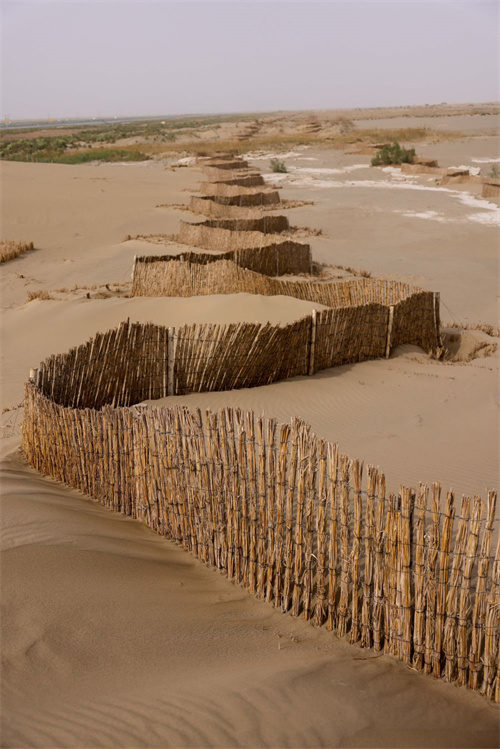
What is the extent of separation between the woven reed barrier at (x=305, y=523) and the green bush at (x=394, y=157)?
34.2m

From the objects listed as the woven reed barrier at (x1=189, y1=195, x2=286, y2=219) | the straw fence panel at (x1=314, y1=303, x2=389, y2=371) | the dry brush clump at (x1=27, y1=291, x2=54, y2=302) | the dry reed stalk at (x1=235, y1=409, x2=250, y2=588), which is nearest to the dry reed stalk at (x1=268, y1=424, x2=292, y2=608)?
the dry reed stalk at (x1=235, y1=409, x2=250, y2=588)

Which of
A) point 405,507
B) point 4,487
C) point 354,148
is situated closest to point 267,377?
point 4,487


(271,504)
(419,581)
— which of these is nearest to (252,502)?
(271,504)

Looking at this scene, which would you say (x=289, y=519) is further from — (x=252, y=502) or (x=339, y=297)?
(x=339, y=297)

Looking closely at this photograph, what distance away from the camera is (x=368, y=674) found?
343 cm

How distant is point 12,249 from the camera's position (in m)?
17.5

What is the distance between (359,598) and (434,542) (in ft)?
2.97

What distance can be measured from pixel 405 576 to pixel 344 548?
0.39 meters

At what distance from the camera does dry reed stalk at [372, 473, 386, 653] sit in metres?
3.42

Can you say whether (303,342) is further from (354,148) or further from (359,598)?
(354,148)

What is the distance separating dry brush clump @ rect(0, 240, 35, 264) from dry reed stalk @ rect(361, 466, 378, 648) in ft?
50.5

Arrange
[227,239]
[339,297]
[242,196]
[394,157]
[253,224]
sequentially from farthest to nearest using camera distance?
1. [394,157]
2. [242,196]
3. [253,224]
4. [227,239]
5. [339,297]

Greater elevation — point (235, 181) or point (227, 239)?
point (235, 181)

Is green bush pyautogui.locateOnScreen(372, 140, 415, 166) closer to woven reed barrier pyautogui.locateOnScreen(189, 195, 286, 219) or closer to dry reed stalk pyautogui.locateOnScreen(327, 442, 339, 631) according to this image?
woven reed barrier pyautogui.locateOnScreen(189, 195, 286, 219)
